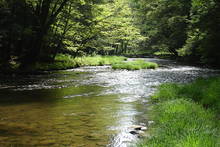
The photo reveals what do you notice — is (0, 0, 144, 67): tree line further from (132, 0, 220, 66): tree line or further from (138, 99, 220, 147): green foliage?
(138, 99, 220, 147): green foliage

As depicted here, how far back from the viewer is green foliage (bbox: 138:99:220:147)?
16.1ft

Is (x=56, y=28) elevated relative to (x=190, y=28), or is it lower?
lower

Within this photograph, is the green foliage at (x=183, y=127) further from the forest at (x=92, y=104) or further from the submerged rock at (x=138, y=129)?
the submerged rock at (x=138, y=129)

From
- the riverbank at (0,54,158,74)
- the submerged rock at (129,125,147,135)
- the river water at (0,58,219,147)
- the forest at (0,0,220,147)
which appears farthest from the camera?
the riverbank at (0,54,158,74)

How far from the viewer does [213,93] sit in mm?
9680

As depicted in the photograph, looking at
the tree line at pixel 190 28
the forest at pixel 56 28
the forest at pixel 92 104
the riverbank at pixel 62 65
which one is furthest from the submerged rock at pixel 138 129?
the riverbank at pixel 62 65

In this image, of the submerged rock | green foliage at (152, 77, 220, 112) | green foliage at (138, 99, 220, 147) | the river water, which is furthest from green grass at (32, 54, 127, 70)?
the submerged rock

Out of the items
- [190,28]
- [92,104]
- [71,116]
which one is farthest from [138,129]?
[190,28]

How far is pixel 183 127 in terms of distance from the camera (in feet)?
20.7

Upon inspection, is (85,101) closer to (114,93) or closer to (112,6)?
(114,93)

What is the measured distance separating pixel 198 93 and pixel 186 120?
465cm

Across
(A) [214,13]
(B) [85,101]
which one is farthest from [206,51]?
(B) [85,101]

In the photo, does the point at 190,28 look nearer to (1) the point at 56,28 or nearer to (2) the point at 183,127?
(1) the point at 56,28

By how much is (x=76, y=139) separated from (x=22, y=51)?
64.0 ft
